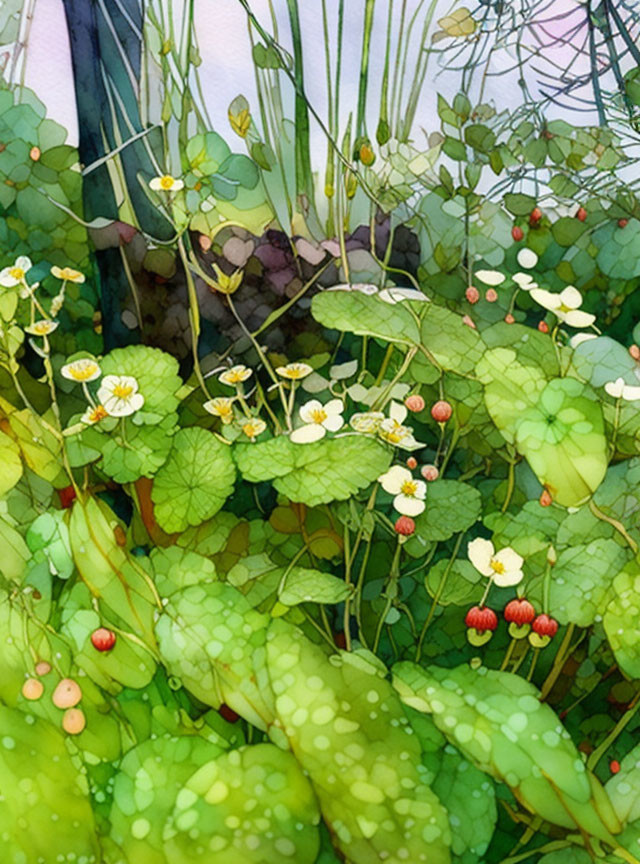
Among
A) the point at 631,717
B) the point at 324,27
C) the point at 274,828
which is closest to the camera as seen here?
the point at 274,828

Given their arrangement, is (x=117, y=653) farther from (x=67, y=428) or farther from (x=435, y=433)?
(x=435, y=433)

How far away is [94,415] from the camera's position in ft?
3.07

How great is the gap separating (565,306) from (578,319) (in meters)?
0.02

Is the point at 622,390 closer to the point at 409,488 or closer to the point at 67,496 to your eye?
the point at 409,488

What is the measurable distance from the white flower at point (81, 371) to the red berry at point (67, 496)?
127 mm

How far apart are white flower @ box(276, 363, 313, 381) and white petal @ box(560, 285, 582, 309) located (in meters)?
0.36

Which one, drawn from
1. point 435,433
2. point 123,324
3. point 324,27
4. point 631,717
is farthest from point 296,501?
point 324,27

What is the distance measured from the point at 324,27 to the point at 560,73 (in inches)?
13.3

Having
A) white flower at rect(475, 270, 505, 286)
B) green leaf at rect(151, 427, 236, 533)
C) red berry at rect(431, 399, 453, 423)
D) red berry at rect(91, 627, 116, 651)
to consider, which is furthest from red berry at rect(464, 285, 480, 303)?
red berry at rect(91, 627, 116, 651)

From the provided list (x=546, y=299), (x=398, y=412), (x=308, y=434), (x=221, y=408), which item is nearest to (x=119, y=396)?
(x=221, y=408)

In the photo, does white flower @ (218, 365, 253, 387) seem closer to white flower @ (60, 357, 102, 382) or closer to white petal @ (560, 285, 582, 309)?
white flower @ (60, 357, 102, 382)

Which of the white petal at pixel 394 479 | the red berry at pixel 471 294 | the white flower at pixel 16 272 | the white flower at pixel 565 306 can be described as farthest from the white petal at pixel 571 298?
the white flower at pixel 16 272

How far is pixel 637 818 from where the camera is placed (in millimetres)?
833

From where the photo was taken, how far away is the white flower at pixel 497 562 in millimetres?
930
